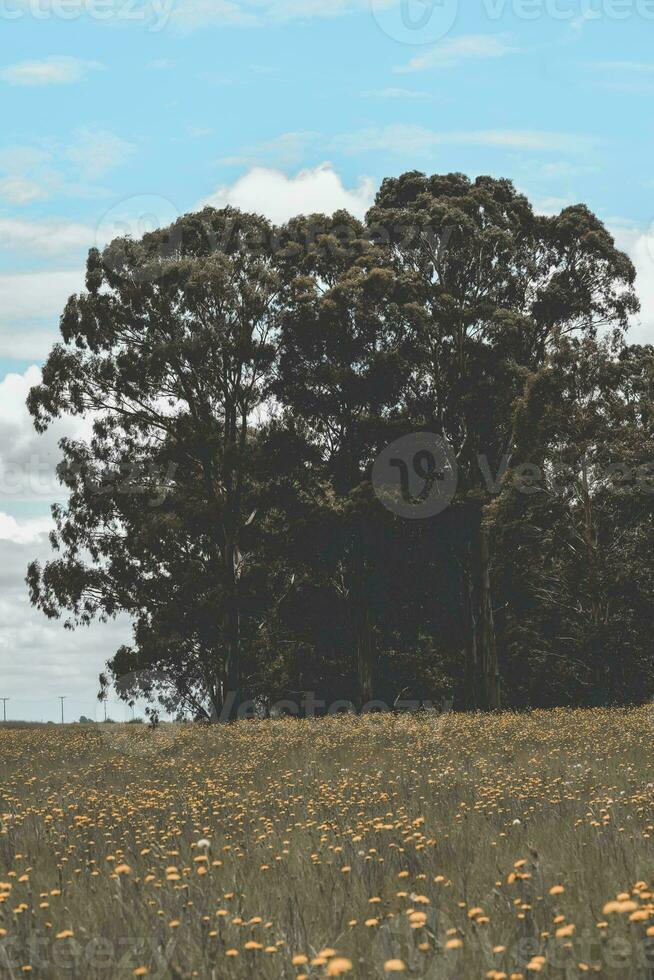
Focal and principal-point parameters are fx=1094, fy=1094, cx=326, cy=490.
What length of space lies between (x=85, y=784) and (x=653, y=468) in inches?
1039

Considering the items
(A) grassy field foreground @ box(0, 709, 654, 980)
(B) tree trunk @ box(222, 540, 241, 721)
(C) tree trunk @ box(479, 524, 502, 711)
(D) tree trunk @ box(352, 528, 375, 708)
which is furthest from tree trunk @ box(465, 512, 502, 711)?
(A) grassy field foreground @ box(0, 709, 654, 980)

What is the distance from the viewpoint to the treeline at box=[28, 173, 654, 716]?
32156 mm

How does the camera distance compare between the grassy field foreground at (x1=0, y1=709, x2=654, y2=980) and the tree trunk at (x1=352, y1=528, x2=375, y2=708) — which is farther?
the tree trunk at (x1=352, y1=528, x2=375, y2=708)

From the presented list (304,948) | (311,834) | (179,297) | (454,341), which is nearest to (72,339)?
(179,297)

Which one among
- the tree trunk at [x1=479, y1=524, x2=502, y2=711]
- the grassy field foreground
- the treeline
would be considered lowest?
the grassy field foreground

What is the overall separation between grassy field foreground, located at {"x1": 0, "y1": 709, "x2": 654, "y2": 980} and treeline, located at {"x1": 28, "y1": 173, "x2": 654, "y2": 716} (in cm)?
1982

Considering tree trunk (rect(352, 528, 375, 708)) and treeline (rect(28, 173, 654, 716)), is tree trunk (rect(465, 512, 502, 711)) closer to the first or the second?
treeline (rect(28, 173, 654, 716))

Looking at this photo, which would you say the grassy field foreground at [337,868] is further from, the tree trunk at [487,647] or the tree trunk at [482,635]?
the tree trunk at [487,647]

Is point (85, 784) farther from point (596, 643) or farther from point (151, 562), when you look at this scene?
point (596, 643)

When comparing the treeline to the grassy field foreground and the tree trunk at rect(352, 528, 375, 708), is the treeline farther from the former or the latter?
the grassy field foreground

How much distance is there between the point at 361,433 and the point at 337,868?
85.3 feet

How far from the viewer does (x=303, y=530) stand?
1255 inches

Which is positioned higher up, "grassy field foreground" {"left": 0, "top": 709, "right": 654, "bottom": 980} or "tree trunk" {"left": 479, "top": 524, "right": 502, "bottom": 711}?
"tree trunk" {"left": 479, "top": 524, "right": 502, "bottom": 711}

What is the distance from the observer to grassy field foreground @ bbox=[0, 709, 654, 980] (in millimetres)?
4227
